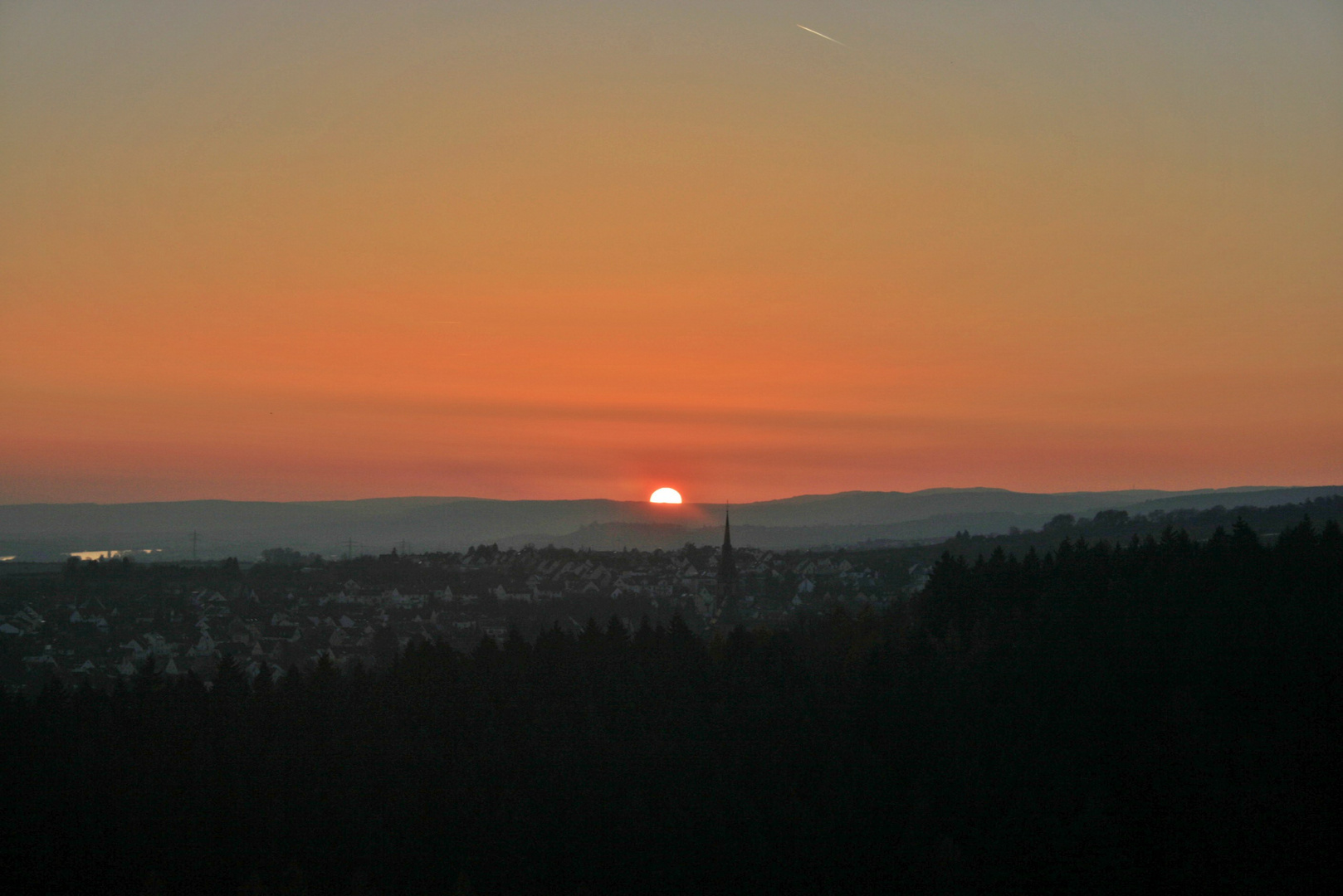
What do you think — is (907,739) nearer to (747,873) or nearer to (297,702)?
(747,873)

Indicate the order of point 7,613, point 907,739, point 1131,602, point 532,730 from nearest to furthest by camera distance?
point 907,739 → point 532,730 → point 1131,602 → point 7,613

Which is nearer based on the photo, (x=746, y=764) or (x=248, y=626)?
(x=746, y=764)

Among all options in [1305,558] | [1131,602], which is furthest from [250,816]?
[1305,558]

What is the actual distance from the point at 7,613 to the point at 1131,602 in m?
139

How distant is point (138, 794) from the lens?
58.6 meters

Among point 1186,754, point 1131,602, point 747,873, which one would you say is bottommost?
point 747,873

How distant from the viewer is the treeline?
167 feet

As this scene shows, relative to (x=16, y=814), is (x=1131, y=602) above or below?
above

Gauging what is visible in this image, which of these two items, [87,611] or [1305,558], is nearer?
[1305,558]

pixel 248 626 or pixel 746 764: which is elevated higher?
pixel 746 764

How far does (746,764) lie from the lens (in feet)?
204

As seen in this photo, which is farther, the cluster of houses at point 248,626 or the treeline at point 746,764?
the cluster of houses at point 248,626

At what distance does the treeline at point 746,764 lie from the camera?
50969mm

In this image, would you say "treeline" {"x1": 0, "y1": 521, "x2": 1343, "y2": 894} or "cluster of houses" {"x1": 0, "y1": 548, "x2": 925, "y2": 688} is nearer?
"treeline" {"x1": 0, "y1": 521, "x2": 1343, "y2": 894}
